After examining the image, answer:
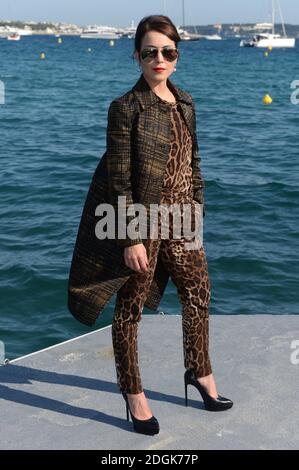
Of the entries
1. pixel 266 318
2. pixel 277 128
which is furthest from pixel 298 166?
pixel 266 318

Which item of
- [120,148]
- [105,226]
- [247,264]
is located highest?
[120,148]

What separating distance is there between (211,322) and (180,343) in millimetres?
403

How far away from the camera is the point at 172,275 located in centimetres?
346

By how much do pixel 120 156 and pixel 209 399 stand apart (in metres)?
1.25

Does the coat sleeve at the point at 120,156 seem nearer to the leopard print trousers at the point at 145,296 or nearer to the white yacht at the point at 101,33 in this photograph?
the leopard print trousers at the point at 145,296

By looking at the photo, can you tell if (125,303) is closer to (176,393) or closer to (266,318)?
(176,393)

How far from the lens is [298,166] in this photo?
50.2ft

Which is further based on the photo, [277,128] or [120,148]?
[277,128]

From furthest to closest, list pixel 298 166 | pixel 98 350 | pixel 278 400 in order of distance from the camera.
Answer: pixel 298 166
pixel 98 350
pixel 278 400

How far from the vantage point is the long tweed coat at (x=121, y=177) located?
316cm

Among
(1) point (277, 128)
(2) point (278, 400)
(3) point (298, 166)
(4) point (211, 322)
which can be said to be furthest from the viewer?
(1) point (277, 128)

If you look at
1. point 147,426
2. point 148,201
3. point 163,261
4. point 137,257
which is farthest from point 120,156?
point 147,426

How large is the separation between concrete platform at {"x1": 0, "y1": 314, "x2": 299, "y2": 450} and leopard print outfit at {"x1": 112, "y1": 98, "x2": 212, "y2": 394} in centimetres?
28

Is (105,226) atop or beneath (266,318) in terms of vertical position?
atop
